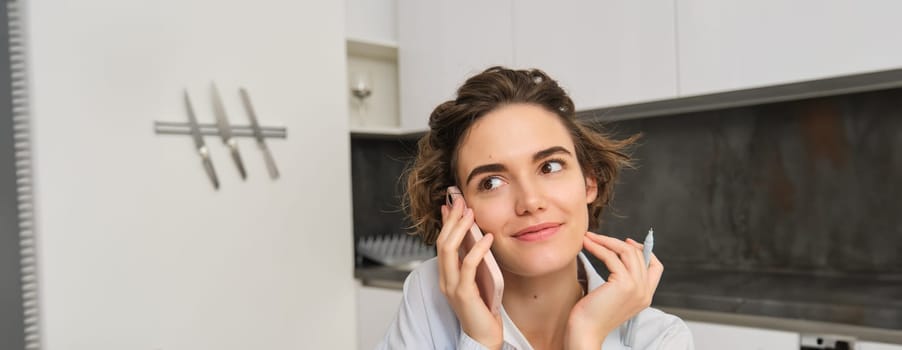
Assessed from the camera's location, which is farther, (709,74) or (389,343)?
(709,74)

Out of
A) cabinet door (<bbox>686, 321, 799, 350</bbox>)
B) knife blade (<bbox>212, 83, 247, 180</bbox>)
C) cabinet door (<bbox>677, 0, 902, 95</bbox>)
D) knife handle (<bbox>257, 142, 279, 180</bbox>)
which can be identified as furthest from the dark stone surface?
cabinet door (<bbox>686, 321, 799, 350</bbox>)

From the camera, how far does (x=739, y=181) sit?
6.51 feet

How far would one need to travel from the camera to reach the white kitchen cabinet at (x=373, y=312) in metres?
2.10

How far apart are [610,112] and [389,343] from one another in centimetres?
118

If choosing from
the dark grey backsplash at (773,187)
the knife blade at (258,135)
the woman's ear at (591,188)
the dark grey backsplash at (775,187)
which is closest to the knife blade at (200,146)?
the knife blade at (258,135)

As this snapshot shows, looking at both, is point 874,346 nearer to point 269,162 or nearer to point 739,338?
point 739,338

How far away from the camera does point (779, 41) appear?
1547mm

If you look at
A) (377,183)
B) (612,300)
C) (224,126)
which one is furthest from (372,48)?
(612,300)

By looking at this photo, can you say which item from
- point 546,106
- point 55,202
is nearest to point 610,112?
point 546,106

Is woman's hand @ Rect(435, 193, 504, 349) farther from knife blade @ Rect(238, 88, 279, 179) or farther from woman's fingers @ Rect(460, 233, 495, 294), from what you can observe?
knife blade @ Rect(238, 88, 279, 179)

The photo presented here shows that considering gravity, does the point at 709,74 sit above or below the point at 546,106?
above

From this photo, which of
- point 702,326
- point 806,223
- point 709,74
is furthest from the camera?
point 806,223

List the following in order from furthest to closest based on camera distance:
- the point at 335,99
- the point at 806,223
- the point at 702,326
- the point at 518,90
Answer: the point at 335,99
the point at 806,223
the point at 702,326
the point at 518,90

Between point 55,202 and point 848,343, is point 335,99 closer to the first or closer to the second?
point 55,202
